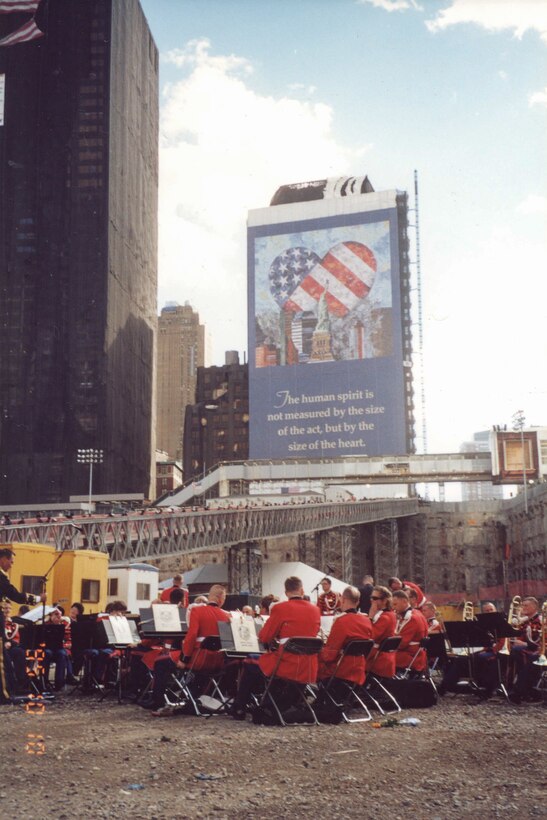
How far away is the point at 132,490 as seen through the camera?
108000 mm

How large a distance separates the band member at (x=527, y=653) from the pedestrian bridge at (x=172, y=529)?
12823mm

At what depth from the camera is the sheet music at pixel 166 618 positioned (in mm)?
12930

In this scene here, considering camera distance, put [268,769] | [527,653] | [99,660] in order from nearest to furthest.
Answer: [268,769]
[527,653]
[99,660]

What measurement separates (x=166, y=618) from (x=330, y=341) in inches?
4045

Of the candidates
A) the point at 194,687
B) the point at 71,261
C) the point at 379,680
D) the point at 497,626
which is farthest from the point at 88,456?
the point at 379,680

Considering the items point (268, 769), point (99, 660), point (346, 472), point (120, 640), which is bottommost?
point (268, 769)

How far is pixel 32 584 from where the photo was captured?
22.6 metres

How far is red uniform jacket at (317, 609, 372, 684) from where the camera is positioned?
11625 mm

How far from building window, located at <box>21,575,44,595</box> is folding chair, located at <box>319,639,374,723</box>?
1235cm

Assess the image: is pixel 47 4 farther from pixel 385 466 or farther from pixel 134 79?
pixel 385 466

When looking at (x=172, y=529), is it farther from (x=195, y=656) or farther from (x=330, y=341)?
(x=330, y=341)

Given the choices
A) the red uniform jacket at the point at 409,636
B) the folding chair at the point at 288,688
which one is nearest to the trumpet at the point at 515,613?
the red uniform jacket at the point at 409,636

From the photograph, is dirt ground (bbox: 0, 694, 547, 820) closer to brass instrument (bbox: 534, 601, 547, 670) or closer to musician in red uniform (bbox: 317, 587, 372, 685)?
musician in red uniform (bbox: 317, 587, 372, 685)

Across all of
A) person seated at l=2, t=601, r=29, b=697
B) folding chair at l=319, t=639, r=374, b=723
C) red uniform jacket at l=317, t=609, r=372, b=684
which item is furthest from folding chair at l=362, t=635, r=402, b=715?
person seated at l=2, t=601, r=29, b=697
